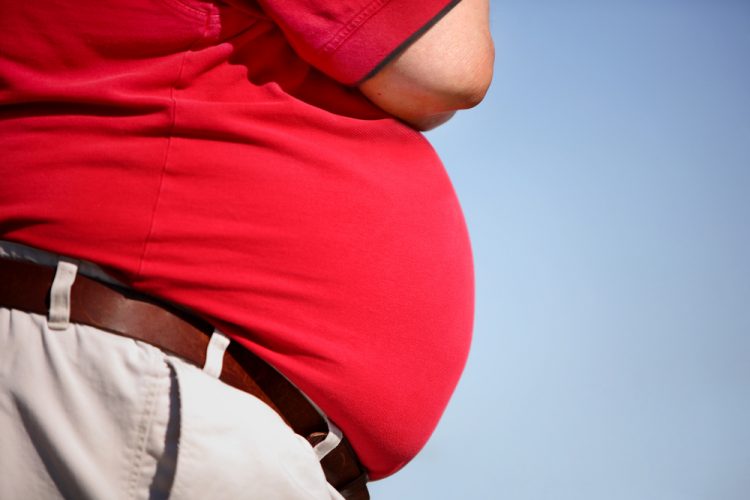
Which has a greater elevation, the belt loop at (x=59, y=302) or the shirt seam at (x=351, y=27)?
the shirt seam at (x=351, y=27)

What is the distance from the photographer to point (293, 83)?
1.77ft

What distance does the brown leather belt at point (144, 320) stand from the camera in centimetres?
49

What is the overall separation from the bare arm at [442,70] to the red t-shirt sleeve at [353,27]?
1 cm

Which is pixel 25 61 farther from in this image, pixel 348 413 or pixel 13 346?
pixel 348 413

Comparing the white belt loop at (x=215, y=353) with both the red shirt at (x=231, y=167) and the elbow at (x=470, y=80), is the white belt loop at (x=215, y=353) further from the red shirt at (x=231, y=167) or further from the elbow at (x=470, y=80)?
the elbow at (x=470, y=80)

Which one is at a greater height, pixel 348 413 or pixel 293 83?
pixel 293 83

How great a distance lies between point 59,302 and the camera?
1.60 feet

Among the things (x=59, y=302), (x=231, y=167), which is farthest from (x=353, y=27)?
(x=59, y=302)

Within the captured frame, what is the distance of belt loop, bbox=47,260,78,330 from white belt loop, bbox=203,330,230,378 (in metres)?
0.08

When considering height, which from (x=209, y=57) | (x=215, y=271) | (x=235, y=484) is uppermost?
(x=209, y=57)

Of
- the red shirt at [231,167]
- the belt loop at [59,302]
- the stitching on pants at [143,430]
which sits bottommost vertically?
the stitching on pants at [143,430]

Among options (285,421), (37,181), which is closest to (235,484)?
(285,421)

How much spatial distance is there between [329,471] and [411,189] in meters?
0.19

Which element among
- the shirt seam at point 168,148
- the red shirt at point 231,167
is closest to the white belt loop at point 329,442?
the red shirt at point 231,167
